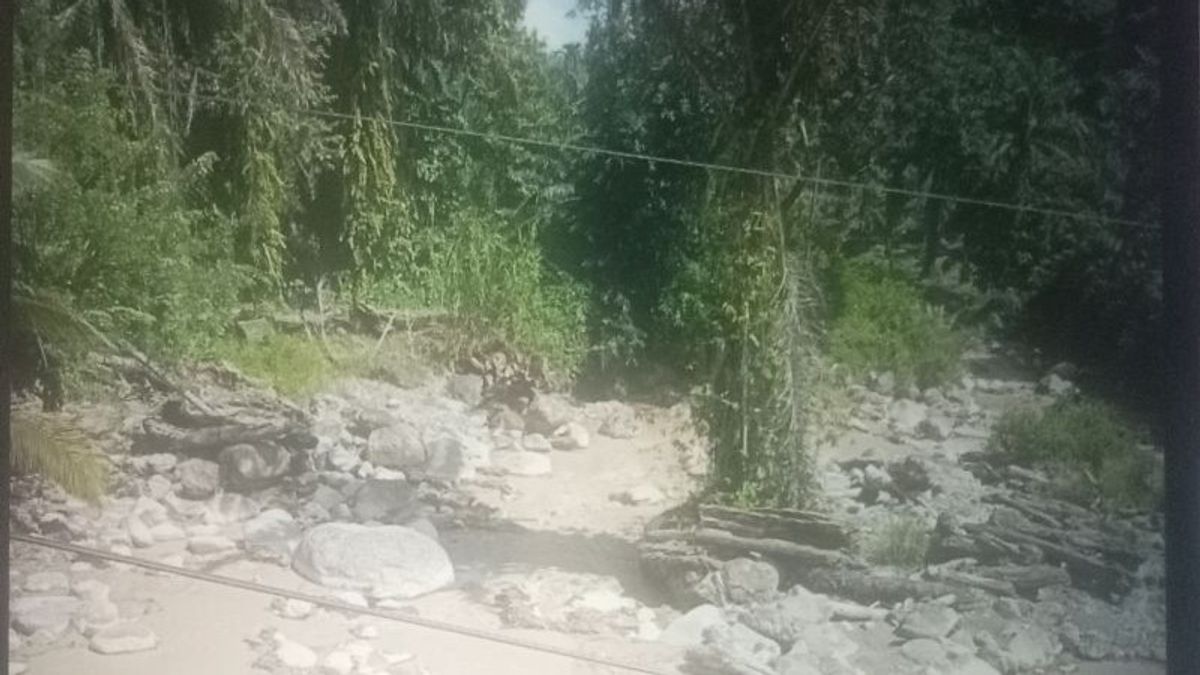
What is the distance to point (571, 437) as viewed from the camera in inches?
53.3

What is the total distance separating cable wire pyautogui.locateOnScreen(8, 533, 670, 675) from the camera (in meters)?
1.34

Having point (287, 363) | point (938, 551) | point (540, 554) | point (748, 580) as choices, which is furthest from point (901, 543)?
point (287, 363)

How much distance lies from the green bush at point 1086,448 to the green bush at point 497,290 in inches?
18.6

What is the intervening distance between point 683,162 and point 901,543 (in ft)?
1.55

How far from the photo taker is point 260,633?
1.39 meters

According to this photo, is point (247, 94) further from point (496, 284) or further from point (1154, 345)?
point (1154, 345)

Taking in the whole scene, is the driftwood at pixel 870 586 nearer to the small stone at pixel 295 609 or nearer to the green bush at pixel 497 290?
the green bush at pixel 497 290

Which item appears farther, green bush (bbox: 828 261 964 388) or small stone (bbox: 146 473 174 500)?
small stone (bbox: 146 473 174 500)

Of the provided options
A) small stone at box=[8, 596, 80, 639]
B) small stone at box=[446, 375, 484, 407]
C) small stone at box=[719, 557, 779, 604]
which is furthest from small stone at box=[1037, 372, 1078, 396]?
small stone at box=[8, 596, 80, 639]

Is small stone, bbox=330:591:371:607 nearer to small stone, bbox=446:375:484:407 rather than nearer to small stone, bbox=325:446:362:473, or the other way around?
small stone, bbox=325:446:362:473

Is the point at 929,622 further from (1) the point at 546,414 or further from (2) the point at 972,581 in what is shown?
(1) the point at 546,414

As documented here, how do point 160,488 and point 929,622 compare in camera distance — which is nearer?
point 929,622

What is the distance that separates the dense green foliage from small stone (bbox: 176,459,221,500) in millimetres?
135

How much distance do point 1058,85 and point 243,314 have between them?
0.93 meters
